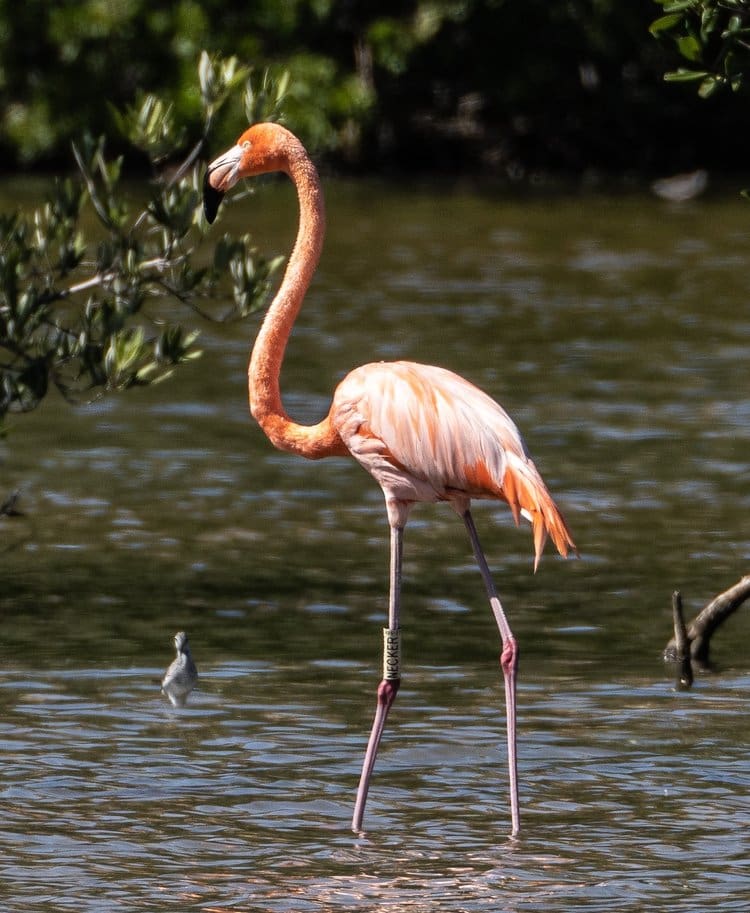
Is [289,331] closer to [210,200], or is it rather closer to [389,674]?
[210,200]

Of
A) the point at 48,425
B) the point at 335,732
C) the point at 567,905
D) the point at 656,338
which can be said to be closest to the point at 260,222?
the point at 656,338

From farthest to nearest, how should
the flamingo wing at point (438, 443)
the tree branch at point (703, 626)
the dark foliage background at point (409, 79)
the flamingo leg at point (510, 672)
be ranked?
the dark foliage background at point (409, 79) → the tree branch at point (703, 626) → the flamingo wing at point (438, 443) → the flamingo leg at point (510, 672)

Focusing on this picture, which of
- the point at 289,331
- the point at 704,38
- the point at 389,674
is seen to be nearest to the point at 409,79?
the point at 704,38

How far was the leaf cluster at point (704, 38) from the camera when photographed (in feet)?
24.4

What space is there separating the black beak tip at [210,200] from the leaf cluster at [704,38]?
1659 millimetres

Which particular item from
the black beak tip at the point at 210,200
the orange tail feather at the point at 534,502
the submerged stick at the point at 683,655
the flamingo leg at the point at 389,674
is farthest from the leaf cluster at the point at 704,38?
the submerged stick at the point at 683,655

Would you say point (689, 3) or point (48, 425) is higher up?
point (689, 3)

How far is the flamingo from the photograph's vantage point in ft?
23.5

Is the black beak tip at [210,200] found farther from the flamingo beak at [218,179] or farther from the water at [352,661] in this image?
the water at [352,661]

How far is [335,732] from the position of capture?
8.30 metres

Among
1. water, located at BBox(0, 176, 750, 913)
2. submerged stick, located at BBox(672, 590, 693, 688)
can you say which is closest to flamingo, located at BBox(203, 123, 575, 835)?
water, located at BBox(0, 176, 750, 913)

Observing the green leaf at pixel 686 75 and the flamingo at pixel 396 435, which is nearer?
the flamingo at pixel 396 435

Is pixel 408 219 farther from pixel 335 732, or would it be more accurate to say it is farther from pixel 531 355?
pixel 335 732

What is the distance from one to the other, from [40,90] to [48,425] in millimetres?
25389
